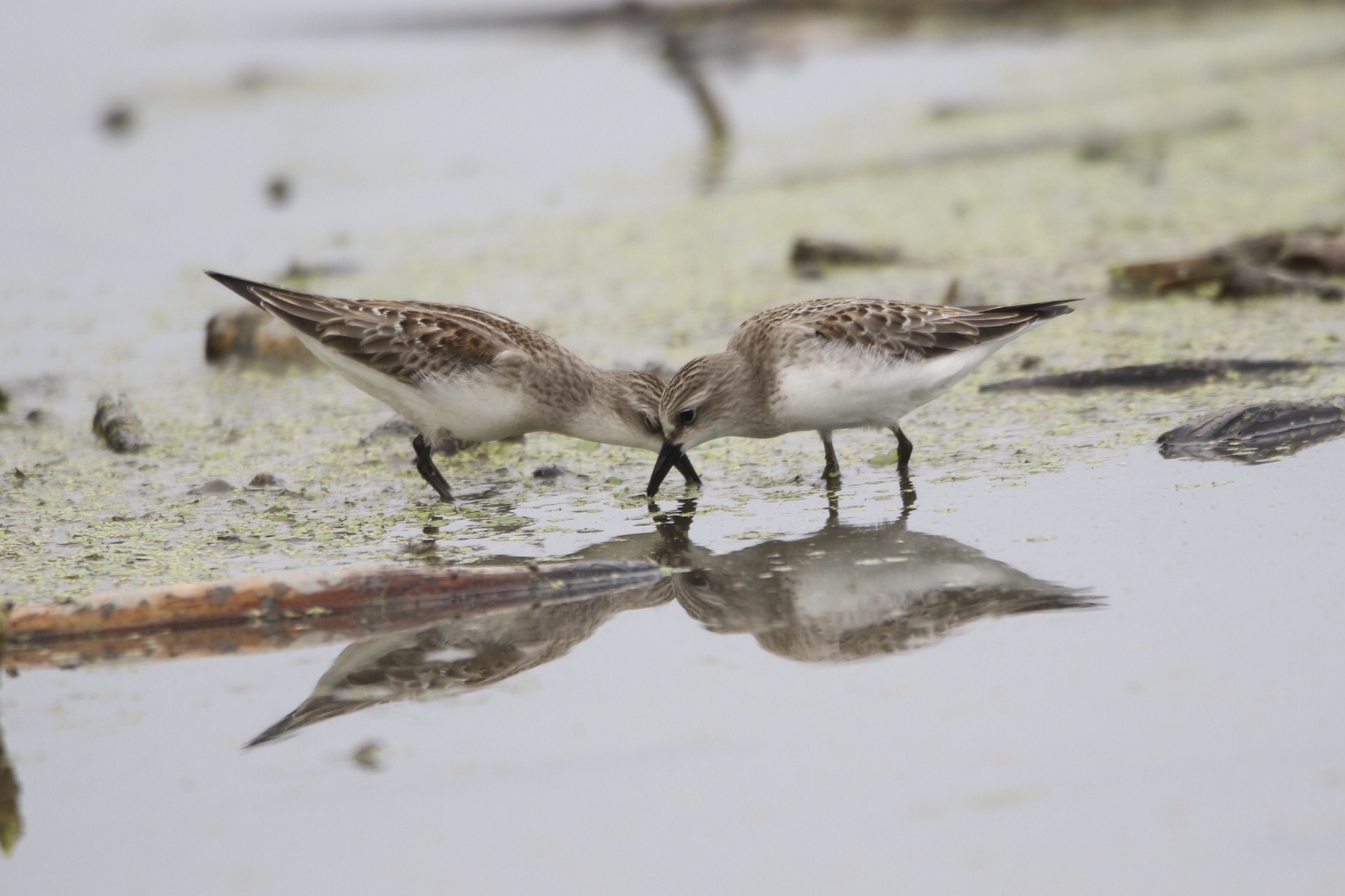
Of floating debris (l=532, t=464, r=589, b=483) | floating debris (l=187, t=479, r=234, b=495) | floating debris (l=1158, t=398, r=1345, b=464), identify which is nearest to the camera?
floating debris (l=1158, t=398, r=1345, b=464)

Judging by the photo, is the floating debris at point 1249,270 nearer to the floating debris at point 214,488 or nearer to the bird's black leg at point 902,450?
the bird's black leg at point 902,450

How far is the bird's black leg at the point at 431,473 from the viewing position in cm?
657

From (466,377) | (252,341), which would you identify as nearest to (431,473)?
(466,377)

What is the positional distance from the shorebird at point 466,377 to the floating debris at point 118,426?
1129 millimetres

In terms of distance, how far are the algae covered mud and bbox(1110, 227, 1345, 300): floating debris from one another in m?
0.13

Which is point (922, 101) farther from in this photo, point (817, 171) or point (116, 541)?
point (116, 541)

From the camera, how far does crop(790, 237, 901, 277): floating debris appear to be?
10414 millimetres

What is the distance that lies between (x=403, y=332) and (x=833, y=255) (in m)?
4.44

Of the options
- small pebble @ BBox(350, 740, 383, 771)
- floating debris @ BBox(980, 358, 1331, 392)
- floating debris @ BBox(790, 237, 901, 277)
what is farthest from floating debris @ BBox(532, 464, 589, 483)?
floating debris @ BBox(790, 237, 901, 277)

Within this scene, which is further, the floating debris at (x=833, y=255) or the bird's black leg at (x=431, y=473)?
the floating debris at (x=833, y=255)

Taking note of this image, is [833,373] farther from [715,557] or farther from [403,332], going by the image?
[403,332]

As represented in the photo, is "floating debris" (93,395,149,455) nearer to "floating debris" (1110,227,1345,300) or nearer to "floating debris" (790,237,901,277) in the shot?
"floating debris" (790,237,901,277)

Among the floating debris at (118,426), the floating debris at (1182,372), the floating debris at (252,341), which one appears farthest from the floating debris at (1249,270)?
the floating debris at (118,426)

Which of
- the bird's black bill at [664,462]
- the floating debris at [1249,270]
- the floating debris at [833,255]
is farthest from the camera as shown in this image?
the floating debris at [833,255]
